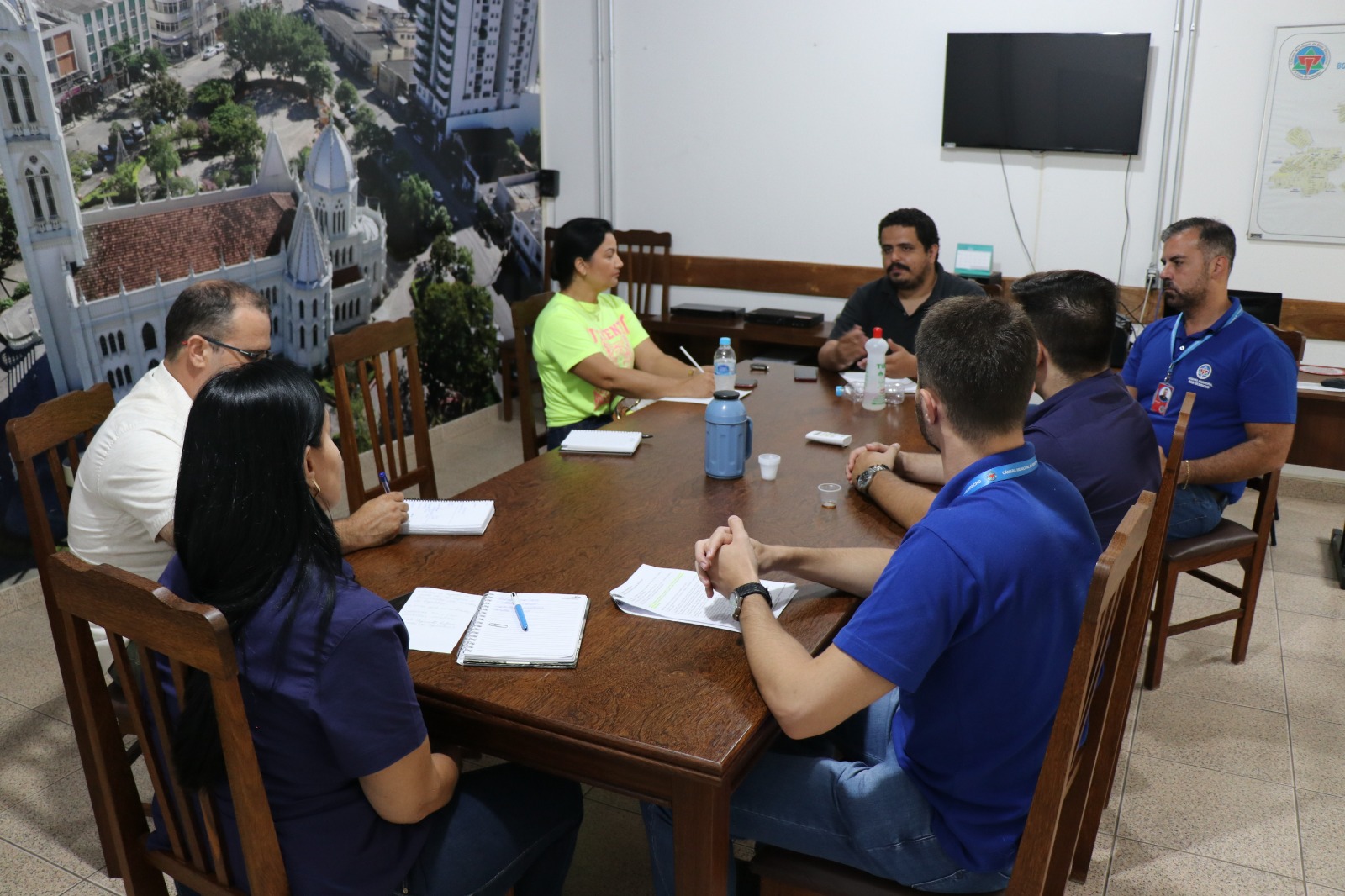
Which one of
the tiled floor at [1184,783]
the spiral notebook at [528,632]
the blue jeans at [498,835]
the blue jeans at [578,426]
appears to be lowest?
the tiled floor at [1184,783]

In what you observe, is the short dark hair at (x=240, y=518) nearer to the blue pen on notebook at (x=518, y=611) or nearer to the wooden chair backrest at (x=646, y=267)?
the blue pen on notebook at (x=518, y=611)

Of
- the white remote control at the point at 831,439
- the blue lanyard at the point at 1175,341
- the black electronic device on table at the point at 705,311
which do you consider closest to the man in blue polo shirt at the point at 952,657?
the white remote control at the point at 831,439

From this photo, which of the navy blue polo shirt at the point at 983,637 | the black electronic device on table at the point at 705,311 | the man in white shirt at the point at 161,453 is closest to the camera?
the navy blue polo shirt at the point at 983,637

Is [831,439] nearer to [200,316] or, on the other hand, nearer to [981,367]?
[981,367]

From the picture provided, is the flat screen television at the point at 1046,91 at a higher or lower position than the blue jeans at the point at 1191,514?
higher

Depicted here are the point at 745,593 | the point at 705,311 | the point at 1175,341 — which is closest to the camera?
the point at 745,593

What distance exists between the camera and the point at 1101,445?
6.43 feet

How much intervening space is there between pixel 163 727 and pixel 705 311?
4.28m

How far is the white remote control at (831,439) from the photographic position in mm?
2674

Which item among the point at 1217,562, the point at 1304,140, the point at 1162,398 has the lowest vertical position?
the point at 1217,562

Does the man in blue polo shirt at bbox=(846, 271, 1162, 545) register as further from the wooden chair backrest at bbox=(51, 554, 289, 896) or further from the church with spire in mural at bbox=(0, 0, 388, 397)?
the church with spire in mural at bbox=(0, 0, 388, 397)

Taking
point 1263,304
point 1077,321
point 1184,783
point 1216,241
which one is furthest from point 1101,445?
point 1263,304

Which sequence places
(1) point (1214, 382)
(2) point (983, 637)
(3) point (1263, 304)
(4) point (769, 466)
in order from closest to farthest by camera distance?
1. (2) point (983, 637)
2. (4) point (769, 466)
3. (1) point (1214, 382)
4. (3) point (1263, 304)

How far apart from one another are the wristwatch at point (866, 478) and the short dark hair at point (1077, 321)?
0.44 meters
